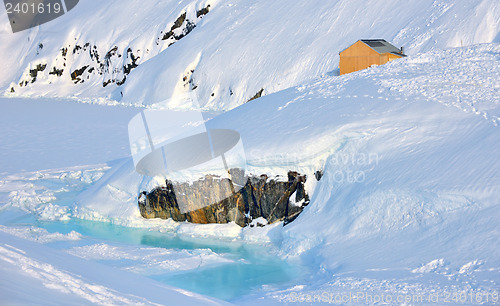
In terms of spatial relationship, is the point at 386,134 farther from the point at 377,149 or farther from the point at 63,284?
the point at 63,284

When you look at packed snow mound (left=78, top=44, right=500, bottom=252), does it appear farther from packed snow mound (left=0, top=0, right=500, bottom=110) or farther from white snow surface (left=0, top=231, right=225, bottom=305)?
packed snow mound (left=0, top=0, right=500, bottom=110)

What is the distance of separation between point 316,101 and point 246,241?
508 centimetres

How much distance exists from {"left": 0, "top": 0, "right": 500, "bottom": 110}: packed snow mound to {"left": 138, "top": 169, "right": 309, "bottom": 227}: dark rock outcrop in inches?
859

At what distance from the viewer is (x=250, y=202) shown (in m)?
13.8

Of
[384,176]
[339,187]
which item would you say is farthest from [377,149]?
[339,187]

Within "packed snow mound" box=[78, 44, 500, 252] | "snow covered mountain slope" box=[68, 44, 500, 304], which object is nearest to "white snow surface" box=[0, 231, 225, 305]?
"snow covered mountain slope" box=[68, 44, 500, 304]

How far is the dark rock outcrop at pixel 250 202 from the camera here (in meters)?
13.5

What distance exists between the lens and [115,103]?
45250 millimetres

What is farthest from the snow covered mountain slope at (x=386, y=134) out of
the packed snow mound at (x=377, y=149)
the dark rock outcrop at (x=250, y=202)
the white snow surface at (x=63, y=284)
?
the white snow surface at (x=63, y=284)

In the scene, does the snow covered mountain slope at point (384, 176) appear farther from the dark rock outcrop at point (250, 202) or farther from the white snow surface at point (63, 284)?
the white snow surface at point (63, 284)

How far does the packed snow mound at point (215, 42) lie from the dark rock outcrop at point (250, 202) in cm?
2182

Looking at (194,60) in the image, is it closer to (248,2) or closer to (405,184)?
(248,2)

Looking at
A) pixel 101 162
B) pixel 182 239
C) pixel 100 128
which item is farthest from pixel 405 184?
pixel 100 128

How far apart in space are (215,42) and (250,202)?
105ft
